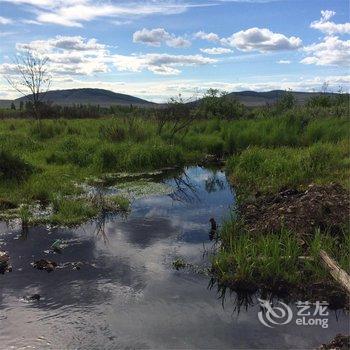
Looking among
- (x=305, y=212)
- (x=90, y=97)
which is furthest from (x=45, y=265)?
(x=90, y=97)

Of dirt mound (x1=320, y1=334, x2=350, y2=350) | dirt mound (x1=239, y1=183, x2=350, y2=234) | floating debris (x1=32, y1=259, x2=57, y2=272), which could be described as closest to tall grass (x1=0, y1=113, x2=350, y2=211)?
dirt mound (x1=239, y1=183, x2=350, y2=234)

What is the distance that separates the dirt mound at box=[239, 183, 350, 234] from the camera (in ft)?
24.5

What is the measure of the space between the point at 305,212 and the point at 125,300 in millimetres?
3444

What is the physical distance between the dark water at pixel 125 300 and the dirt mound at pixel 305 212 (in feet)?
3.45

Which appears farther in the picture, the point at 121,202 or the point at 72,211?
the point at 121,202

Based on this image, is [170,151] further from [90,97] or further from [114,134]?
[90,97]

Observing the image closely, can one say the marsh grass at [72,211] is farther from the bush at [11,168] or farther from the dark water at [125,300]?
the bush at [11,168]

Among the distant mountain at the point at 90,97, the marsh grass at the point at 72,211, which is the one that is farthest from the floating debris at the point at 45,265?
the distant mountain at the point at 90,97

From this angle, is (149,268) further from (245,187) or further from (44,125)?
(44,125)

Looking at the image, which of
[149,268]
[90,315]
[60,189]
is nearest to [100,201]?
[60,189]

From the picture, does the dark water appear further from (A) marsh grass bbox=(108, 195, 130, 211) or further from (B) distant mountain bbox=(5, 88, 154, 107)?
(B) distant mountain bbox=(5, 88, 154, 107)

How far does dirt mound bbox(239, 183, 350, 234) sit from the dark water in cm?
105

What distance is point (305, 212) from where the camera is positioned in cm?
774

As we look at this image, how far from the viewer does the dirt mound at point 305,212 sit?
7465 mm
